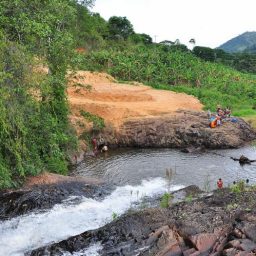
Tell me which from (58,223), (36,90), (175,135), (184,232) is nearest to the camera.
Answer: (184,232)

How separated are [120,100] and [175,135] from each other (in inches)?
273

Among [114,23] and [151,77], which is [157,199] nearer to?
[151,77]

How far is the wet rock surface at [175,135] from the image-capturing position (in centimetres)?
2511

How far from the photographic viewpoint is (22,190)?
14805mm

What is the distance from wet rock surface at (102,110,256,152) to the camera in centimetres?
2511

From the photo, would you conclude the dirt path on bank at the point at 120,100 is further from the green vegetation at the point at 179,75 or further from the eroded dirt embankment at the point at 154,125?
the green vegetation at the point at 179,75

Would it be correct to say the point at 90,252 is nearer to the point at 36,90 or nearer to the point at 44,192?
the point at 44,192

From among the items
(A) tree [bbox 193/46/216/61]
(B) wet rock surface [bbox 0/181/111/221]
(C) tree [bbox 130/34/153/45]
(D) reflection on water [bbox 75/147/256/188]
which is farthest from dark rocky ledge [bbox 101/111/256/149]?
(A) tree [bbox 193/46/216/61]

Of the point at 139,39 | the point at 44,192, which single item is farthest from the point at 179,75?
Result: the point at 44,192

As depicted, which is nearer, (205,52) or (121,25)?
(121,25)

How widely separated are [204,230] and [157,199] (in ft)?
16.7

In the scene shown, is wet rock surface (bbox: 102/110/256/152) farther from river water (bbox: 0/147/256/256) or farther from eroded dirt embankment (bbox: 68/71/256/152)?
river water (bbox: 0/147/256/256)

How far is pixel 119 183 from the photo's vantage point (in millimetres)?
18062

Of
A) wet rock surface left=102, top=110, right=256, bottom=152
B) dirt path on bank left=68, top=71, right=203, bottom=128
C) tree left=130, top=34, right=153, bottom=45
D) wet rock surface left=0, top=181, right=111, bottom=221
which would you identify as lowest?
wet rock surface left=0, top=181, right=111, bottom=221
